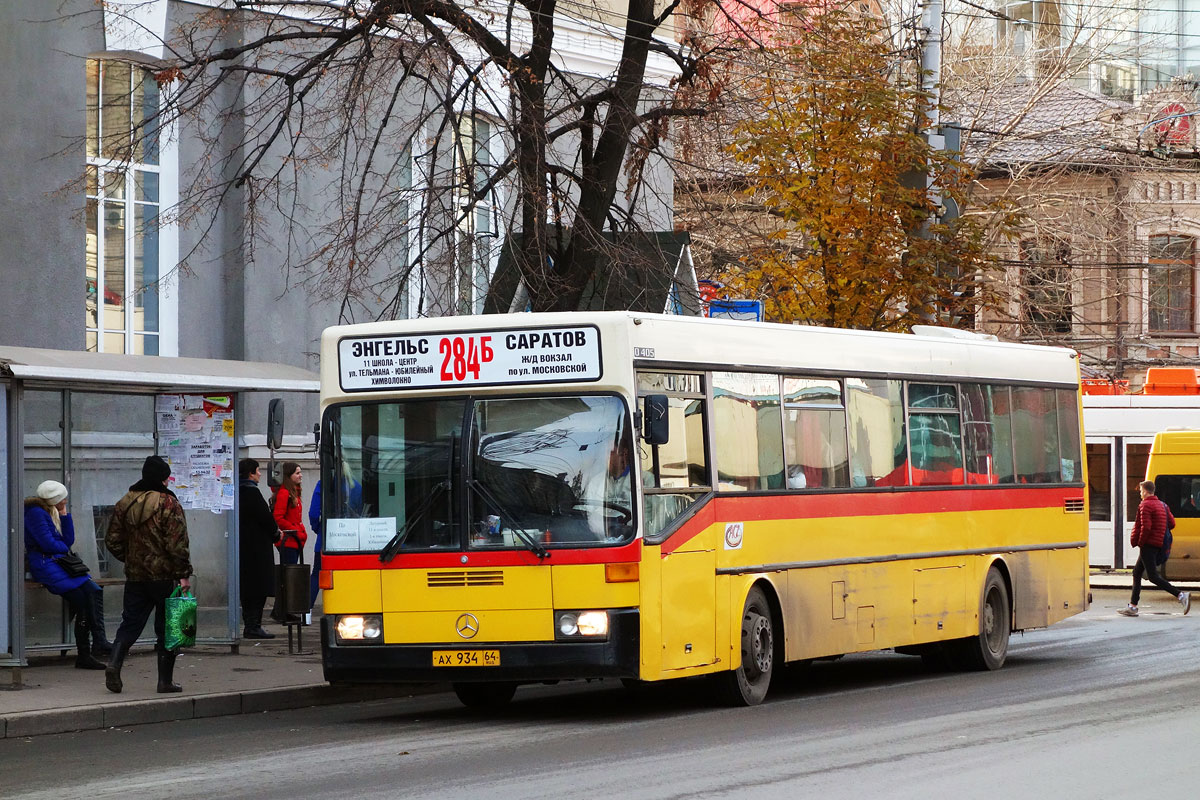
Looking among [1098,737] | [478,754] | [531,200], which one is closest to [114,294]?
[531,200]

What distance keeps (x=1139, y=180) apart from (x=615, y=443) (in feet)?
111

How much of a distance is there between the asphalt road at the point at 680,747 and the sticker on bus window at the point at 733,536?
3.80ft

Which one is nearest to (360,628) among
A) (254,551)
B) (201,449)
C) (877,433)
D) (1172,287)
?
(877,433)

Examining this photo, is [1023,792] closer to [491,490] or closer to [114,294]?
[491,490]

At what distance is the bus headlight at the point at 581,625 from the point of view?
11.6m

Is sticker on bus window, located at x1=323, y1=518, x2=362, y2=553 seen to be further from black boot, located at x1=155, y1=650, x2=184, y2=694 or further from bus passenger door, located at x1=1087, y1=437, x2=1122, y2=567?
bus passenger door, located at x1=1087, y1=437, x2=1122, y2=567

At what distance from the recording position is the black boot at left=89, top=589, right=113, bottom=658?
15.3 metres

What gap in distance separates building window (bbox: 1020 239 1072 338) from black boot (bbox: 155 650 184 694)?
25891mm

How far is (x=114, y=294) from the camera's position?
19.8 metres

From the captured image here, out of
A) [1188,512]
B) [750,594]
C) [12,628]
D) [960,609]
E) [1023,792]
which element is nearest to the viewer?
[1023,792]

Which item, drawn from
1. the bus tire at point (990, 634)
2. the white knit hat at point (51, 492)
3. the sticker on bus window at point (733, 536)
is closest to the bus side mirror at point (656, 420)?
the sticker on bus window at point (733, 536)

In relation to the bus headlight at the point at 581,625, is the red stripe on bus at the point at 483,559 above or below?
above

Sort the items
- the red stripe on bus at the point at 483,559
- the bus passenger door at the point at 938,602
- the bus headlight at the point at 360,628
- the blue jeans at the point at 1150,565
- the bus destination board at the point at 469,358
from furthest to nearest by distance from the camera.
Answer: the blue jeans at the point at 1150,565, the bus passenger door at the point at 938,602, the bus headlight at the point at 360,628, the bus destination board at the point at 469,358, the red stripe on bus at the point at 483,559

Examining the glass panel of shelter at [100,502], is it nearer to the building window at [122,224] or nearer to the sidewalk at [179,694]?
the sidewalk at [179,694]
